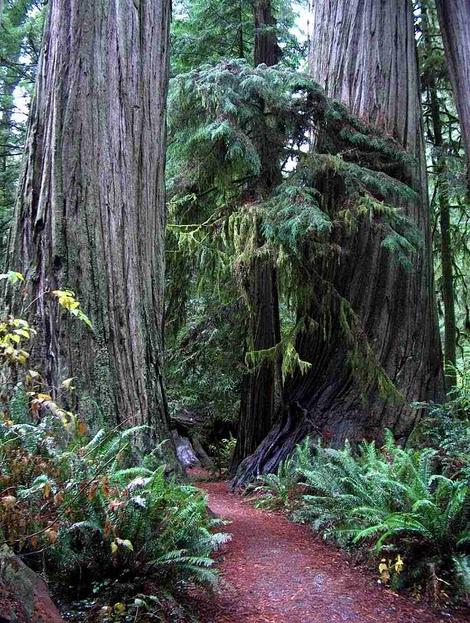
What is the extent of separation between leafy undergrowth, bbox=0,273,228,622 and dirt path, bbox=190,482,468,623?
428 millimetres

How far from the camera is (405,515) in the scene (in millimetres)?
4191

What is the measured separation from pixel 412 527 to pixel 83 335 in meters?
3.03

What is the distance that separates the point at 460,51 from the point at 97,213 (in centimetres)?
726

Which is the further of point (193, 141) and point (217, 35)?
point (217, 35)

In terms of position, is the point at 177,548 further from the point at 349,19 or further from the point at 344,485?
the point at 349,19

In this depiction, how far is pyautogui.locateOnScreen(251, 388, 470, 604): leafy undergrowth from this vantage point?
4090 millimetres

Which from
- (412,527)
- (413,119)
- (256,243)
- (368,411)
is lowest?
(412,527)

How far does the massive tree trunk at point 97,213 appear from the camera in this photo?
4.50m

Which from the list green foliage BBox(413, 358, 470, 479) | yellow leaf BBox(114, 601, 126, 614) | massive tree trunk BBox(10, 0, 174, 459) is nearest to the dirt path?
yellow leaf BBox(114, 601, 126, 614)

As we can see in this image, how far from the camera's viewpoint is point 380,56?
9047 mm

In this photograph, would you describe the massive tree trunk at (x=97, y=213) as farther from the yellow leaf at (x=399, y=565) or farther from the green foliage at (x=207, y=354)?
the green foliage at (x=207, y=354)

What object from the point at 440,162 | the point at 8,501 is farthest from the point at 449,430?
the point at 440,162

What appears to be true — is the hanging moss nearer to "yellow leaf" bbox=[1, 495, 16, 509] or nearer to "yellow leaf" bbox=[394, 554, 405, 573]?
"yellow leaf" bbox=[394, 554, 405, 573]

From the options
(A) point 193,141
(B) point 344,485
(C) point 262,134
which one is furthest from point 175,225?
(B) point 344,485
